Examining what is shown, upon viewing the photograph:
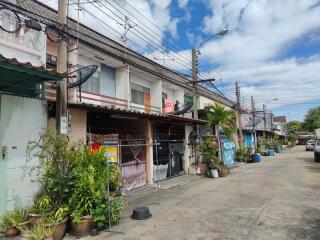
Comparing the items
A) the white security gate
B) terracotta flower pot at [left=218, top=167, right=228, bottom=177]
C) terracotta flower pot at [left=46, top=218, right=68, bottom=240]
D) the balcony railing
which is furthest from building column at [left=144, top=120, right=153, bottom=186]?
terracotta flower pot at [left=46, top=218, right=68, bottom=240]

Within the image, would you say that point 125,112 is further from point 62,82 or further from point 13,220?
point 13,220

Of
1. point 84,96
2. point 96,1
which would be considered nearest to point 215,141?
point 84,96

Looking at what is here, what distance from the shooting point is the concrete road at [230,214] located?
7.02 meters

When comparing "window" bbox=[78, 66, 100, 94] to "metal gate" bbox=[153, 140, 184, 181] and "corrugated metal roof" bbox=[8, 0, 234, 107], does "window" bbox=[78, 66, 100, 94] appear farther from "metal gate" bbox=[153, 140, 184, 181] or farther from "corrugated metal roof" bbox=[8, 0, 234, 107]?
"metal gate" bbox=[153, 140, 184, 181]

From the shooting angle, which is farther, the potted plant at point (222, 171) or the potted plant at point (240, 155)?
the potted plant at point (240, 155)

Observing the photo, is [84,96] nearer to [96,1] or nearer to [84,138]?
[84,138]

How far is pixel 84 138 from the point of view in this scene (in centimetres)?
1033

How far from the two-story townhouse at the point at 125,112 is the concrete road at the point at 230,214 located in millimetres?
2022

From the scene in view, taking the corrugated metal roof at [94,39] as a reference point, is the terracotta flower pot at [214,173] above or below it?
below

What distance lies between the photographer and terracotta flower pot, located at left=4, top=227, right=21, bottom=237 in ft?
22.8

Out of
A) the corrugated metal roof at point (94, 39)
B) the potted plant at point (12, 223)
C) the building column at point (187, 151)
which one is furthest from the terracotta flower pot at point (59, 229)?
the building column at point (187, 151)

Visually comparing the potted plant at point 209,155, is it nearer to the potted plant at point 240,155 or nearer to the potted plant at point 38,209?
the potted plant at point 38,209

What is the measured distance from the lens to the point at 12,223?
702cm

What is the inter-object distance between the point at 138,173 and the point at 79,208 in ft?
20.5
